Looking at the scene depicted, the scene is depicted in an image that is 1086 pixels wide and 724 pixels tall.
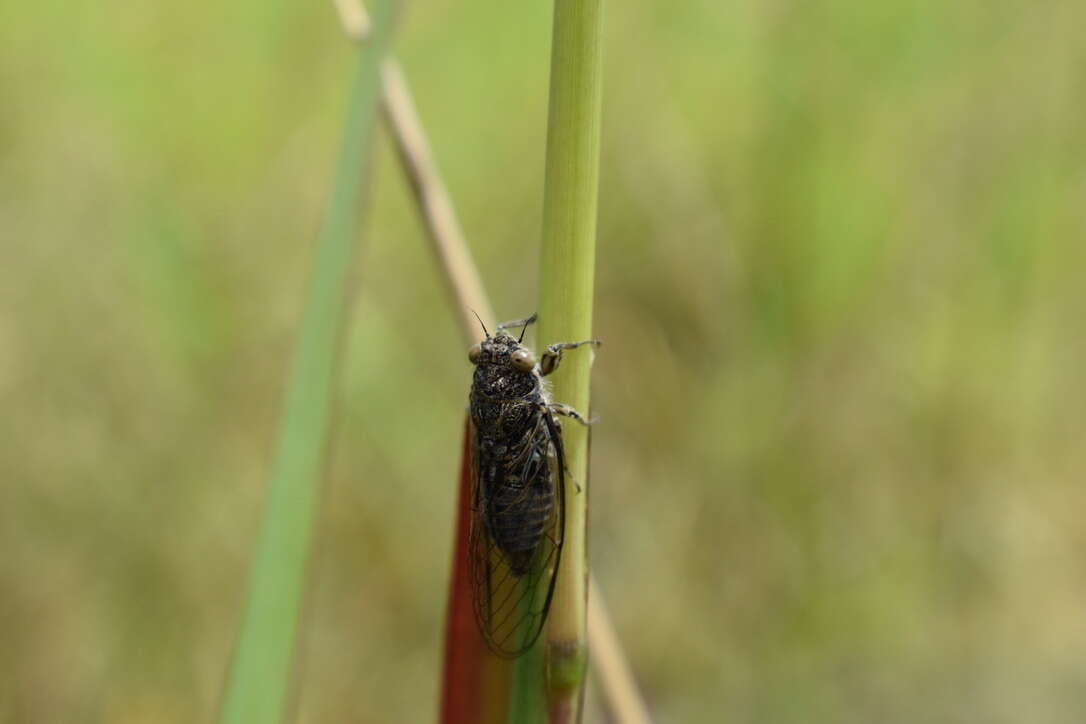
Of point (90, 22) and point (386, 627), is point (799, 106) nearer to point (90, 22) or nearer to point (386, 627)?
point (386, 627)

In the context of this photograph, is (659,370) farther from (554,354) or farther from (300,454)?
(554,354)

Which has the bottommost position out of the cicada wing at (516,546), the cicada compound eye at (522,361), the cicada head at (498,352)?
the cicada wing at (516,546)

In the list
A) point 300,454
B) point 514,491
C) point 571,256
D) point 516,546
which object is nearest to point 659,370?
point 514,491

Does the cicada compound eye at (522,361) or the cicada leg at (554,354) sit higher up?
the cicada compound eye at (522,361)

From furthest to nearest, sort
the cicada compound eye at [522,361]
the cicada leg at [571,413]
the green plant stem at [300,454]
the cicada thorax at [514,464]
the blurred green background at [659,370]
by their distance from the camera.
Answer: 1. the blurred green background at [659,370]
2. the cicada compound eye at [522,361]
3. the cicada thorax at [514,464]
4. the green plant stem at [300,454]
5. the cicada leg at [571,413]

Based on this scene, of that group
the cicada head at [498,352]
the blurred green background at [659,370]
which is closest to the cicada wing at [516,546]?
the cicada head at [498,352]

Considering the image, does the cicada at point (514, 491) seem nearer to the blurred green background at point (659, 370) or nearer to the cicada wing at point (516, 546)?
the cicada wing at point (516, 546)

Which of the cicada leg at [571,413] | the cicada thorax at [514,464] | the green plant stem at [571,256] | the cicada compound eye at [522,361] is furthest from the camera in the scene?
the cicada compound eye at [522,361]

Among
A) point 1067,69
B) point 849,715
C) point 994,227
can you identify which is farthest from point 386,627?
point 1067,69
